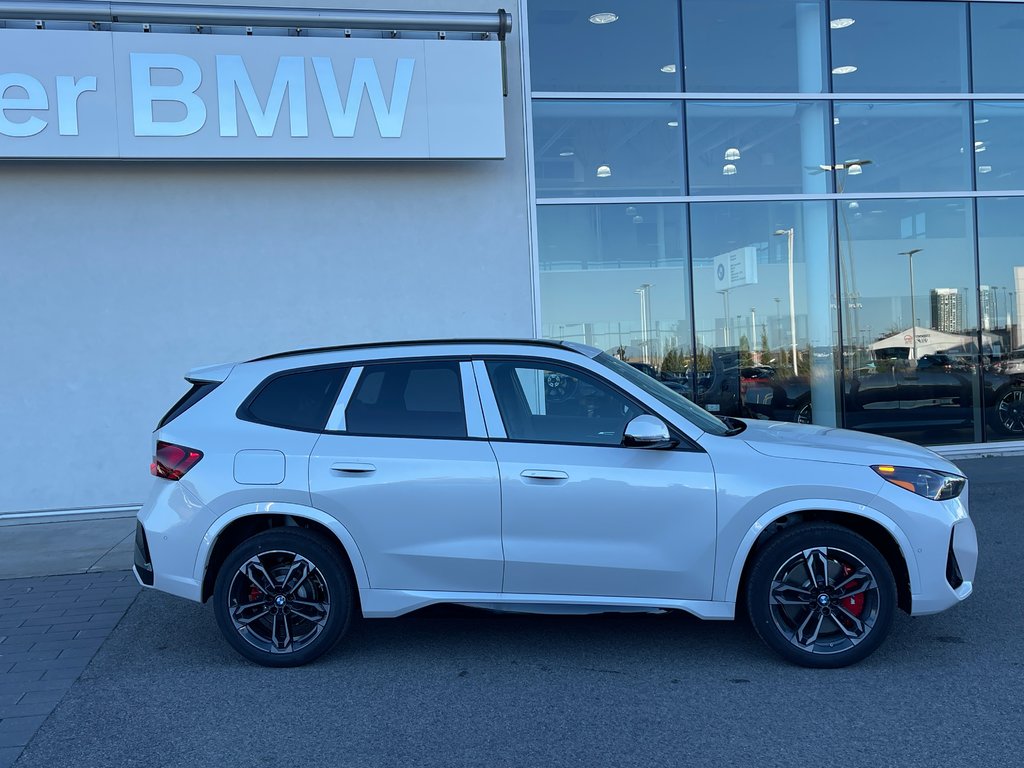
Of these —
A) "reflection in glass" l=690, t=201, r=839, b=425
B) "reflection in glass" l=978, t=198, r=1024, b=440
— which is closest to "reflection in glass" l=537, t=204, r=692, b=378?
"reflection in glass" l=690, t=201, r=839, b=425

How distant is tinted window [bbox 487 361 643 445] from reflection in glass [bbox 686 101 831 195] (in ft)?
22.5

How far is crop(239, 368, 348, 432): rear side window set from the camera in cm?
486

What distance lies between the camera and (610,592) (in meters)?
4.58

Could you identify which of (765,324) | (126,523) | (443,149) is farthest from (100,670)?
(765,324)

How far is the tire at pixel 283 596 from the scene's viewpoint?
4672mm

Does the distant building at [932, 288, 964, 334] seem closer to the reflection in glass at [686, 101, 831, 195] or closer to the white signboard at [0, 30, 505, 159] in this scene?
the reflection in glass at [686, 101, 831, 195]

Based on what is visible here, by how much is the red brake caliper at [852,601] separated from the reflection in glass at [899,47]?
8.71m

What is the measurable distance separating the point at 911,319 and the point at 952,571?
25.9 ft

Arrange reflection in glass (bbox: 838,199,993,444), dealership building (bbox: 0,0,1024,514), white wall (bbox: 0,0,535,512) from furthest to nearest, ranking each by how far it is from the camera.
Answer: reflection in glass (bbox: 838,199,993,444) < white wall (bbox: 0,0,535,512) < dealership building (bbox: 0,0,1024,514)

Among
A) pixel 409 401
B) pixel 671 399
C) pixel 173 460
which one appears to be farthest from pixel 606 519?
pixel 173 460

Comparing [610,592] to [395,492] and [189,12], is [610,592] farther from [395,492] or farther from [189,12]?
[189,12]

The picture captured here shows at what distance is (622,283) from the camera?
36.1 ft

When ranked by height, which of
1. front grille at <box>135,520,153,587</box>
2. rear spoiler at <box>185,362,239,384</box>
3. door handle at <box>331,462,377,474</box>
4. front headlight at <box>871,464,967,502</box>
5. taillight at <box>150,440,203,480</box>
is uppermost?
rear spoiler at <box>185,362,239,384</box>

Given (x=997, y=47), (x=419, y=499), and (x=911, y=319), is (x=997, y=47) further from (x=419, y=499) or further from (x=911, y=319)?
(x=419, y=499)
